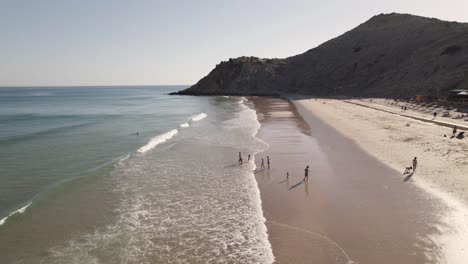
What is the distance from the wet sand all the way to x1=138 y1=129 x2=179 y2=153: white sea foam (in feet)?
34.5

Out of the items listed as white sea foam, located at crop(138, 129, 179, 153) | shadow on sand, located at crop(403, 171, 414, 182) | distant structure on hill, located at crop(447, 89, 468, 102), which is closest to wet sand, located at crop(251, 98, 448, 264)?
shadow on sand, located at crop(403, 171, 414, 182)

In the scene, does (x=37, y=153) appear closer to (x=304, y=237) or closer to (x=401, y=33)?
(x=304, y=237)

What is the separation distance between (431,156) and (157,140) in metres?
24.3

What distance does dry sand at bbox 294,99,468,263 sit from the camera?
13719 mm

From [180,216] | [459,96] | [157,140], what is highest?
[459,96]

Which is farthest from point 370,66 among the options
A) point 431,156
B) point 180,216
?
point 180,216

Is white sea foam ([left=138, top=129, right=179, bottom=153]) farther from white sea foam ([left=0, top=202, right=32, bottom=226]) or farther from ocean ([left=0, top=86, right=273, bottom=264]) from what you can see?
white sea foam ([left=0, top=202, right=32, bottom=226])

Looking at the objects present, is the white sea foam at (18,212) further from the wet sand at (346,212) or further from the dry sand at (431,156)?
the dry sand at (431,156)

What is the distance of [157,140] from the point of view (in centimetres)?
3656

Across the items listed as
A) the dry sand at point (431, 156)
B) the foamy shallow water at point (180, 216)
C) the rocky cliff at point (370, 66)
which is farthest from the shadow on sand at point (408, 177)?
the rocky cliff at point (370, 66)

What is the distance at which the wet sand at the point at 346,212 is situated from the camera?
41.5ft

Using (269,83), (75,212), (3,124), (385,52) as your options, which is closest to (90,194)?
(75,212)

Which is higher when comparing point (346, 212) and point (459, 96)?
point (459, 96)

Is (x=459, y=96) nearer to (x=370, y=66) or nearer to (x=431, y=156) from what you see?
(x=431, y=156)
